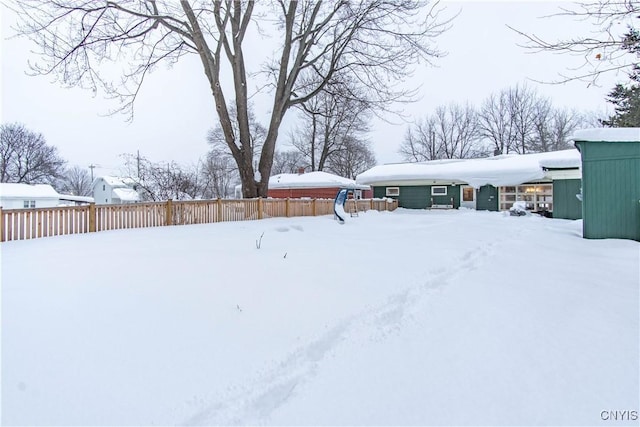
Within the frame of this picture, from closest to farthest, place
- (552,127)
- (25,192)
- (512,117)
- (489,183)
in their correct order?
1. (489,183)
2. (25,192)
3. (552,127)
4. (512,117)

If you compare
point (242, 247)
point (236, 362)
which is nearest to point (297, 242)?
point (242, 247)

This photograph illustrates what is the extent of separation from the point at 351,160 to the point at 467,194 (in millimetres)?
20309

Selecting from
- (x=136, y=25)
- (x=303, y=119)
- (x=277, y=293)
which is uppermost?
(x=303, y=119)

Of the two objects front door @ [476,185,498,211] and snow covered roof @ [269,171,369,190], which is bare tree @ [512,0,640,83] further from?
snow covered roof @ [269,171,369,190]

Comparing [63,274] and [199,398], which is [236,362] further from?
[63,274]

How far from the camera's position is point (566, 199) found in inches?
603

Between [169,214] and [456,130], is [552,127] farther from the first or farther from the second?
[169,214]

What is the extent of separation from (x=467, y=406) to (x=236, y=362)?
5.05 feet

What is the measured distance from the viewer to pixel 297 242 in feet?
22.1

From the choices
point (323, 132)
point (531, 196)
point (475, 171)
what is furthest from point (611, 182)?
point (323, 132)

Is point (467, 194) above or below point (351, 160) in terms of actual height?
below

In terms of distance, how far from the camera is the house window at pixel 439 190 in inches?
915

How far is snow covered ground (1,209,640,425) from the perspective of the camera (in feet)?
6.37

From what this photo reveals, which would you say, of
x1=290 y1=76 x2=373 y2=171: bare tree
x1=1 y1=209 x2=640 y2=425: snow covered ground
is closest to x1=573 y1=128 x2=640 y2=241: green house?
x1=1 y1=209 x2=640 y2=425: snow covered ground
